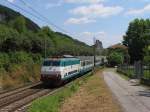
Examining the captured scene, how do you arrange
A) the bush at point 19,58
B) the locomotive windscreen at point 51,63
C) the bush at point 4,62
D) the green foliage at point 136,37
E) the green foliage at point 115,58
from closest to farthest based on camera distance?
the locomotive windscreen at point 51,63 → the bush at point 4,62 → the bush at point 19,58 → the green foliage at point 136,37 → the green foliage at point 115,58

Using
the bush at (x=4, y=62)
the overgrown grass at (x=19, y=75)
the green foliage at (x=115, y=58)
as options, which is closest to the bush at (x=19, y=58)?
the overgrown grass at (x=19, y=75)

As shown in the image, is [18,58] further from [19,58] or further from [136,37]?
[136,37]

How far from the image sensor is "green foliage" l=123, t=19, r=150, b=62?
→ 347 feet

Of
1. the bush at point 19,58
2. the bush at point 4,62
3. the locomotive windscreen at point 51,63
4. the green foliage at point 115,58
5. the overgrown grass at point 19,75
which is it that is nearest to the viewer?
the locomotive windscreen at point 51,63

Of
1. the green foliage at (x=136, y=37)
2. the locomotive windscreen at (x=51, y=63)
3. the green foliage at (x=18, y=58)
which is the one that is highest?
the green foliage at (x=136, y=37)

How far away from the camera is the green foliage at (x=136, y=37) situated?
4169 inches

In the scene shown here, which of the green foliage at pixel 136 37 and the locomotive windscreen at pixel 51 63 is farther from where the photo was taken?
the green foliage at pixel 136 37

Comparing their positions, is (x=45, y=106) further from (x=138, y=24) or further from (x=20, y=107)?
(x=138, y=24)

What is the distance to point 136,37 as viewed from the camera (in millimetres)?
112688

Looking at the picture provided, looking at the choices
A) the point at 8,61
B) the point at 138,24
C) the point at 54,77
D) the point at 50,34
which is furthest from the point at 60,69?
the point at 138,24

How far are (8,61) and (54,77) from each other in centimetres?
900

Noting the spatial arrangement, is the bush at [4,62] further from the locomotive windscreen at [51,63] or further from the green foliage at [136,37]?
the green foliage at [136,37]

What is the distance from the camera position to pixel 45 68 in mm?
40656

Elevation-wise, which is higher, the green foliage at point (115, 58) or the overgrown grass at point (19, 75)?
the green foliage at point (115, 58)
